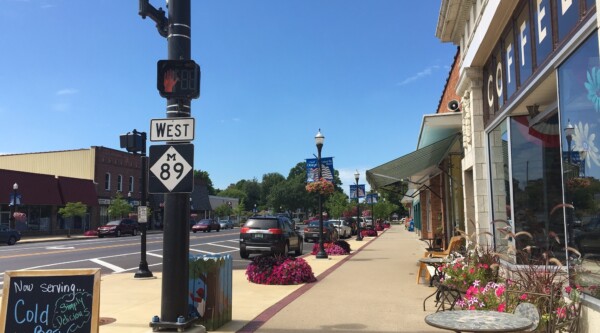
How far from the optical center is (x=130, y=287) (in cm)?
1102

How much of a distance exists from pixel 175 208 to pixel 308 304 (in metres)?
3.61

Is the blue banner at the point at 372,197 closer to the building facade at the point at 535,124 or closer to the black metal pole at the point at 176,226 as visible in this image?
the building facade at the point at 535,124

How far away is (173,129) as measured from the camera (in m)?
6.10

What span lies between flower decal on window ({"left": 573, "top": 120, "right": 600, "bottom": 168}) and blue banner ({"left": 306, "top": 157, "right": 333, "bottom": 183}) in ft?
48.6

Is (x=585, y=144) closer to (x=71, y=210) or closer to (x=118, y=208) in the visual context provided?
(x=71, y=210)

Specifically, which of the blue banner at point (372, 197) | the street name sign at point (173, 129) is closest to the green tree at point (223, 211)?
the blue banner at point (372, 197)

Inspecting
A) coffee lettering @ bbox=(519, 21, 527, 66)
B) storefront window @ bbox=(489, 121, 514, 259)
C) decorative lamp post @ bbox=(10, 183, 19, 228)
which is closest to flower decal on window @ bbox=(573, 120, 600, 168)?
coffee lettering @ bbox=(519, 21, 527, 66)

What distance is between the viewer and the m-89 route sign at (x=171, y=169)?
19.4ft

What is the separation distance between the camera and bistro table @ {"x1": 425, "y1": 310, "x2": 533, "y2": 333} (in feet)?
13.1

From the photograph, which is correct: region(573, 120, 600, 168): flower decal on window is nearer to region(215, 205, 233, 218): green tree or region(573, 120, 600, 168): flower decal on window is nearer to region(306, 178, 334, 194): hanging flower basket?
region(306, 178, 334, 194): hanging flower basket

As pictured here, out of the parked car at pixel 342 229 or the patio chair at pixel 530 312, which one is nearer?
the patio chair at pixel 530 312

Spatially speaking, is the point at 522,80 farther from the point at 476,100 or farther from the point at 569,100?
the point at 476,100

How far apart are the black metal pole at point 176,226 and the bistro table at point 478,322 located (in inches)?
117

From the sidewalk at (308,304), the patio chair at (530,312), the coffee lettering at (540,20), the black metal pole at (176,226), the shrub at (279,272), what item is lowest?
the sidewalk at (308,304)
